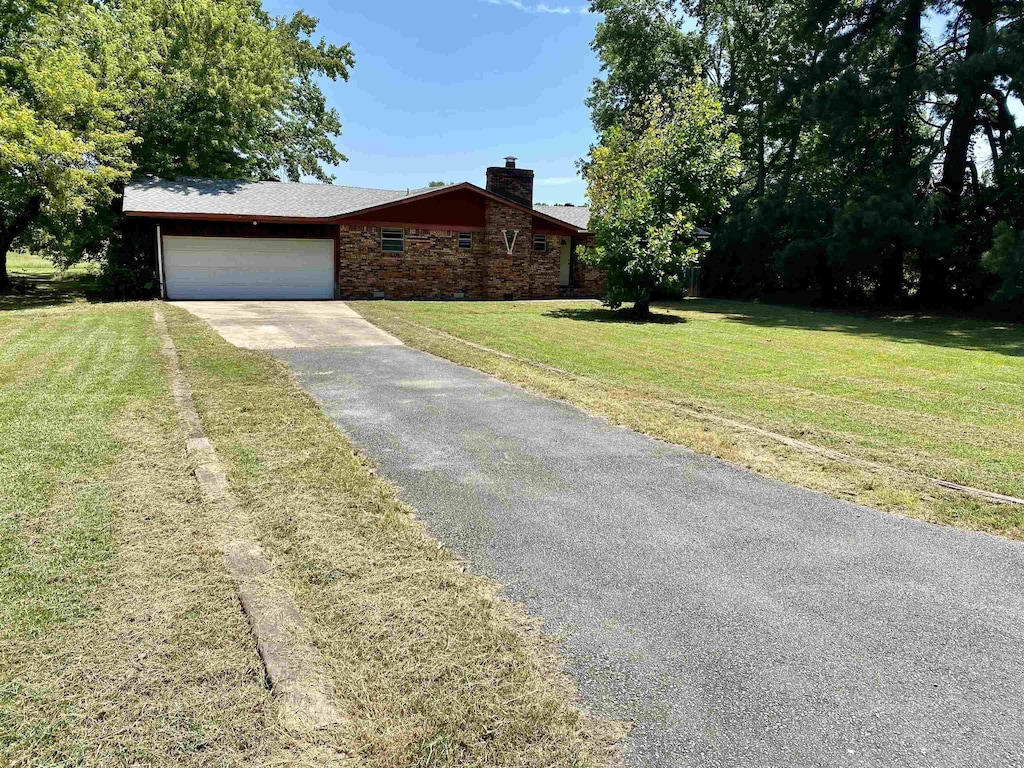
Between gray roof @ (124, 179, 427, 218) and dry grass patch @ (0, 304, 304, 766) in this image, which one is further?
gray roof @ (124, 179, 427, 218)

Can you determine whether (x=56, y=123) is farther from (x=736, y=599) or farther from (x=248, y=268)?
(x=736, y=599)

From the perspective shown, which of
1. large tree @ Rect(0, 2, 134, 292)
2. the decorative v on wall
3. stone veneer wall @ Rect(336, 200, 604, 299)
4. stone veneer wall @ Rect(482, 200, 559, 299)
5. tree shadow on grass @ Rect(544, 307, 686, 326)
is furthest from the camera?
the decorative v on wall

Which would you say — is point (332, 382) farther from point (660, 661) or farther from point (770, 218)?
point (770, 218)

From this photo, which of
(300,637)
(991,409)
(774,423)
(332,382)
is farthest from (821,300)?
(300,637)

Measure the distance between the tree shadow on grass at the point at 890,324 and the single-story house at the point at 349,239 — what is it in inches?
239

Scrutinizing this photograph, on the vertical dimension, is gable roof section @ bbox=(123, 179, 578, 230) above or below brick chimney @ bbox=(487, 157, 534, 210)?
below

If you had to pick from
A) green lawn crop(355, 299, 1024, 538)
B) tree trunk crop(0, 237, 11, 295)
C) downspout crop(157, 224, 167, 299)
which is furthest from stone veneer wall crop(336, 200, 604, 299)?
tree trunk crop(0, 237, 11, 295)

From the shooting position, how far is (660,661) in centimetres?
247

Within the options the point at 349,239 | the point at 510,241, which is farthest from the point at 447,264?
the point at 349,239

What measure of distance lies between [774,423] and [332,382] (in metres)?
4.93

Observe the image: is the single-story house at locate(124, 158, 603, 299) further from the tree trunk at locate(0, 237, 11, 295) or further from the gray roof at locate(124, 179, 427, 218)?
the tree trunk at locate(0, 237, 11, 295)

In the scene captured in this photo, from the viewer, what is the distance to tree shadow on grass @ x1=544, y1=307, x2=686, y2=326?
1609 centimetres

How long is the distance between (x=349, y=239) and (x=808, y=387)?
1604 centimetres

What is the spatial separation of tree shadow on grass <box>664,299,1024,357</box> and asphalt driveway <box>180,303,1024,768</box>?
1134cm
